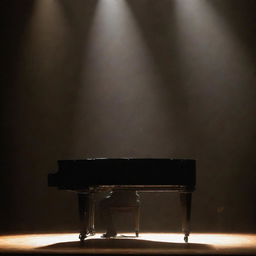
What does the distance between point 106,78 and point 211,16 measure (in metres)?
1.52

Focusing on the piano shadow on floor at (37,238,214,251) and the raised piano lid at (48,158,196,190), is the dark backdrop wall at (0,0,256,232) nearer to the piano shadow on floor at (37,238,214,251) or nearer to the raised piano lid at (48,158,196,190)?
the piano shadow on floor at (37,238,214,251)

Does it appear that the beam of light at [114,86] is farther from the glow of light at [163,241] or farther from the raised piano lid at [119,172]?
the raised piano lid at [119,172]

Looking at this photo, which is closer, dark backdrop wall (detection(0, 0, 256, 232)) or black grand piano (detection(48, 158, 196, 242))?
black grand piano (detection(48, 158, 196, 242))

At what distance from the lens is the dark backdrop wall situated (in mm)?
6941

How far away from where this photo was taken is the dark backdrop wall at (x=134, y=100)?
6941 millimetres

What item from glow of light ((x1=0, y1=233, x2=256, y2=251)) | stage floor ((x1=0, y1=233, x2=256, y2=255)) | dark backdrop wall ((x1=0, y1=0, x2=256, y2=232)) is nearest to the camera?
stage floor ((x1=0, y1=233, x2=256, y2=255))

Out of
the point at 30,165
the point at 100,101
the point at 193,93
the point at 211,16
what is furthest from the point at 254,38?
the point at 30,165

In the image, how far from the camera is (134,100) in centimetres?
705

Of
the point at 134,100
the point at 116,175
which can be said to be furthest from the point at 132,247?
the point at 134,100

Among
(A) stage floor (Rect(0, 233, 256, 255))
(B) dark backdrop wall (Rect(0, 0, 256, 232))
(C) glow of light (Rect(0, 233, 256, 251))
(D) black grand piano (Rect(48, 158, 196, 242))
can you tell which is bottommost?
(A) stage floor (Rect(0, 233, 256, 255))

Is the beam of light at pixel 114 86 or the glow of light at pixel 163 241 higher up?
the beam of light at pixel 114 86

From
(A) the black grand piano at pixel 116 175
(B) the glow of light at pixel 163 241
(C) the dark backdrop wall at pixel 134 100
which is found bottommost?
(B) the glow of light at pixel 163 241

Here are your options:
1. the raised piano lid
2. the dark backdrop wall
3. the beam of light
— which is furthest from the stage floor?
the beam of light

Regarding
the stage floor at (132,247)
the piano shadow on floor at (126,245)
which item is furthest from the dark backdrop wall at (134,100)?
the piano shadow on floor at (126,245)
